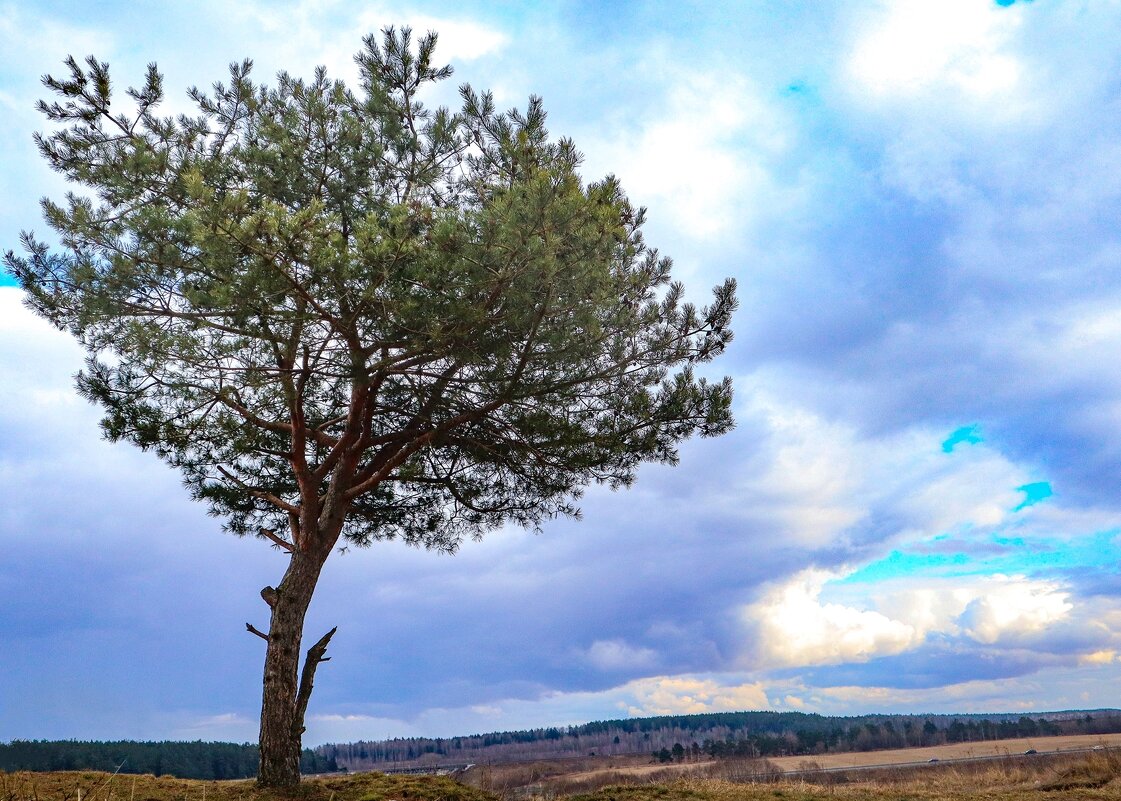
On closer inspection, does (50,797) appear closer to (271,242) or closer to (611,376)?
(271,242)

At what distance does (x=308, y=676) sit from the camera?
383 inches

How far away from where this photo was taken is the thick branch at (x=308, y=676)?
945cm

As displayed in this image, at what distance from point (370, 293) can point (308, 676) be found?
518 cm

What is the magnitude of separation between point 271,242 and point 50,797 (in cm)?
614

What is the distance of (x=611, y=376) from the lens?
10.2 metres

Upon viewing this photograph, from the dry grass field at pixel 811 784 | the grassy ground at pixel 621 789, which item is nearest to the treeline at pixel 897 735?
the dry grass field at pixel 811 784

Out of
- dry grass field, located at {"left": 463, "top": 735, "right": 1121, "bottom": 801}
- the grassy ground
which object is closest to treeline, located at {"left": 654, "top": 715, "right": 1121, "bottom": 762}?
dry grass field, located at {"left": 463, "top": 735, "right": 1121, "bottom": 801}

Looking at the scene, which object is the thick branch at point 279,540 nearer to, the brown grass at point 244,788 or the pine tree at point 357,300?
the pine tree at point 357,300

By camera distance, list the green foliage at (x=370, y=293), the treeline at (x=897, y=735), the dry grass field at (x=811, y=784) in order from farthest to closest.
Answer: the treeline at (x=897, y=735)
the dry grass field at (x=811, y=784)
the green foliage at (x=370, y=293)

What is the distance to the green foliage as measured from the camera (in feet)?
24.8

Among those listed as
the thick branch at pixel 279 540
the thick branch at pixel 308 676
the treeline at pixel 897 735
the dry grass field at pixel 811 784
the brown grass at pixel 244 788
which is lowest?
the treeline at pixel 897 735

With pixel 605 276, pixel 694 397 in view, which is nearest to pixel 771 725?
pixel 694 397

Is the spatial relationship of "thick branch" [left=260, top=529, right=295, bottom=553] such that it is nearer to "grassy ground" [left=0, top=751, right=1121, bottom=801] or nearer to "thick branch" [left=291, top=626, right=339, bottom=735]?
"thick branch" [left=291, top=626, right=339, bottom=735]

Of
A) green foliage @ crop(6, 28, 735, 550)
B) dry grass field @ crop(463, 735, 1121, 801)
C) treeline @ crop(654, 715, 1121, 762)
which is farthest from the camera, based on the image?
treeline @ crop(654, 715, 1121, 762)
